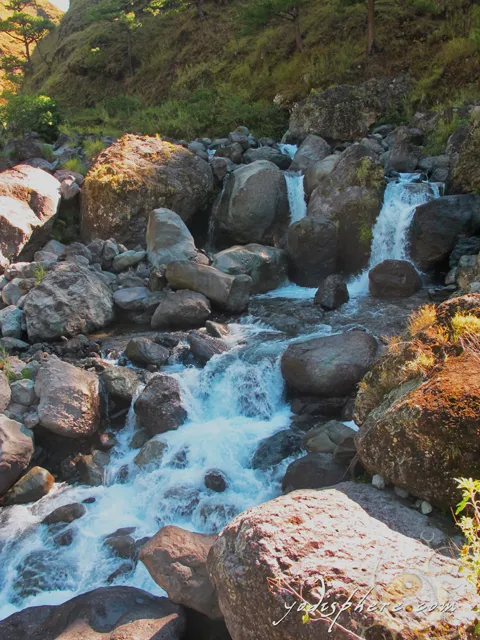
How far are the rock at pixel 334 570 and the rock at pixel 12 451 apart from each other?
3905mm

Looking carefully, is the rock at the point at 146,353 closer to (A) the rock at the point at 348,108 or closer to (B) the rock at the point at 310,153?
(B) the rock at the point at 310,153

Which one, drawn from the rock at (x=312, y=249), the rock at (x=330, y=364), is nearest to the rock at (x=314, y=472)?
the rock at (x=330, y=364)

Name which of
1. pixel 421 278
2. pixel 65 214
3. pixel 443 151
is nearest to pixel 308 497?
pixel 421 278

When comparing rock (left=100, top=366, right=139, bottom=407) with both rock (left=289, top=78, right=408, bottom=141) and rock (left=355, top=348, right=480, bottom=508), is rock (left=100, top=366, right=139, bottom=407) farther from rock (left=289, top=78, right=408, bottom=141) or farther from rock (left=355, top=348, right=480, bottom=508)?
rock (left=289, top=78, right=408, bottom=141)

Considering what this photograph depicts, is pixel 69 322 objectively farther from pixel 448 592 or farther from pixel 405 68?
pixel 405 68

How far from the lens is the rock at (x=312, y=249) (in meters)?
12.6

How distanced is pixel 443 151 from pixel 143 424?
41.0 feet

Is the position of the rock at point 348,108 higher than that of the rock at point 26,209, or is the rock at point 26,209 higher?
the rock at point 348,108

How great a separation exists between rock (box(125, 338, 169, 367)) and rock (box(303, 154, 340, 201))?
7.55 m

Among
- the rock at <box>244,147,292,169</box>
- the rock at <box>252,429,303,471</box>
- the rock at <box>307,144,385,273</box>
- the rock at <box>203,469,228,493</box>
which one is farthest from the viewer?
the rock at <box>244,147,292,169</box>

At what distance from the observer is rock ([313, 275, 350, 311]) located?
1119cm

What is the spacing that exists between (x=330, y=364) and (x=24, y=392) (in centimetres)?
477

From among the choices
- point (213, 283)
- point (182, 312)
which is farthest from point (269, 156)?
point (182, 312)

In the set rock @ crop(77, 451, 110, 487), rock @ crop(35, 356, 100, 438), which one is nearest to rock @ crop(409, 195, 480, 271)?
rock @ crop(35, 356, 100, 438)
